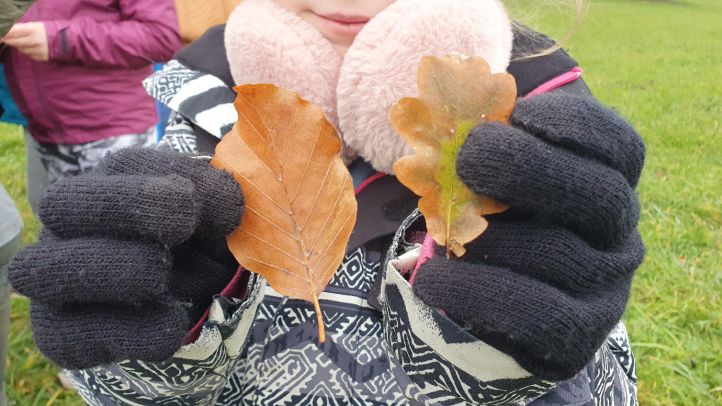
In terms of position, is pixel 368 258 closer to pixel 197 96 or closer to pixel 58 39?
pixel 197 96

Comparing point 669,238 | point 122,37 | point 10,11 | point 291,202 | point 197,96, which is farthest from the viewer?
point 669,238

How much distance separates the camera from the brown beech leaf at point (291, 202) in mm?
636

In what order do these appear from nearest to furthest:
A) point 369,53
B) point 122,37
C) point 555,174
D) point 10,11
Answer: point 555,174 < point 369,53 < point 10,11 < point 122,37

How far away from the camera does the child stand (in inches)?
22.0

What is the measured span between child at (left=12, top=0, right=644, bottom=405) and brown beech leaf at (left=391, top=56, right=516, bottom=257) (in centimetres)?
2

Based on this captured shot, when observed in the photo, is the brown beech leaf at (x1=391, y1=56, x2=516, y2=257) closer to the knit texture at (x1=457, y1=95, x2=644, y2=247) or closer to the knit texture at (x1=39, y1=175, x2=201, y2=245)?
the knit texture at (x1=457, y1=95, x2=644, y2=247)

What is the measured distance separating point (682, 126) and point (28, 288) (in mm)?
4242

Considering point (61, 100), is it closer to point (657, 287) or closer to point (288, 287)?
point (288, 287)

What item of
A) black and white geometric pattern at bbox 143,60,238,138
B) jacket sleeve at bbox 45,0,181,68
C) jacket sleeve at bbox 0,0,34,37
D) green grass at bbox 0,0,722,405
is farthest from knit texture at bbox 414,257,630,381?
jacket sleeve at bbox 45,0,181,68

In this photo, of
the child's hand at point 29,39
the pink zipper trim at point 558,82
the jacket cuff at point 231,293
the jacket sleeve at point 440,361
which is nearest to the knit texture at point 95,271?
the jacket cuff at point 231,293

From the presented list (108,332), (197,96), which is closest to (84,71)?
(197,96)

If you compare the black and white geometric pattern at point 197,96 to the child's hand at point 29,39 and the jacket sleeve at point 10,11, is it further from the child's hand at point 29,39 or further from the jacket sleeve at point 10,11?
the child's hand at point 29,39

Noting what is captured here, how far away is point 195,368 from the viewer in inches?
27.5

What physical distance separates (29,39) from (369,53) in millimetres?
1335
